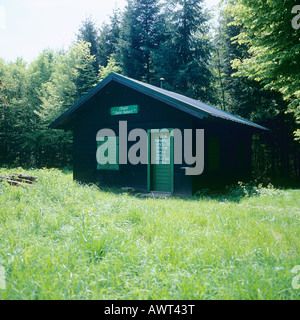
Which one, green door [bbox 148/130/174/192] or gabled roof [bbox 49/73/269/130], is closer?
gabled roof [bbox 49/73/269/130]

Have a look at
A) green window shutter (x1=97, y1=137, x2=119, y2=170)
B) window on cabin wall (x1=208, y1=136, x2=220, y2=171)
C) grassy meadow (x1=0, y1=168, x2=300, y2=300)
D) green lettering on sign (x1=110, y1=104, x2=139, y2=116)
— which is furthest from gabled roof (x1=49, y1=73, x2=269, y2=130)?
grassy meadow (x1=0, y1=168, x2=300, y2=300)

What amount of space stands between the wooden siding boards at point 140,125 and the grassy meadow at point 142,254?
4.21 metres

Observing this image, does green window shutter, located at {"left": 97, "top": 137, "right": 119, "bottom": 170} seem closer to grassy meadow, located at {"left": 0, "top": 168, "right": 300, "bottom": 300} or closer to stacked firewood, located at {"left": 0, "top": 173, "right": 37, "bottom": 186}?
stacked firewood, located at {"left": 0, "top": 173, "right": 37, "bottom": 186}

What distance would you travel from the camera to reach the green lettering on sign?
33.0ft

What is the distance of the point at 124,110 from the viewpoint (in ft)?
33.9

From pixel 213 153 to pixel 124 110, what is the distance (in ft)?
13.3

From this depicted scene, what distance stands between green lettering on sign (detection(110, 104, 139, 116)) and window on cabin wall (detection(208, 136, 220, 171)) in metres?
3.17

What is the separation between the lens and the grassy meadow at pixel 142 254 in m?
2.41

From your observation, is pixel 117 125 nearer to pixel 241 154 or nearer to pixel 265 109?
pixel 241 154

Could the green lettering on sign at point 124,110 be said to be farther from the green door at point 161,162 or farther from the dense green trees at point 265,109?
the dense green trees at point 265,109

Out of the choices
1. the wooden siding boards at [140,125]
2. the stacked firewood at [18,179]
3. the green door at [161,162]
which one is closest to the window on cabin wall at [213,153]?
the wooden siding boards at [140,125]

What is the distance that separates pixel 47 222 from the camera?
13.5 ft
